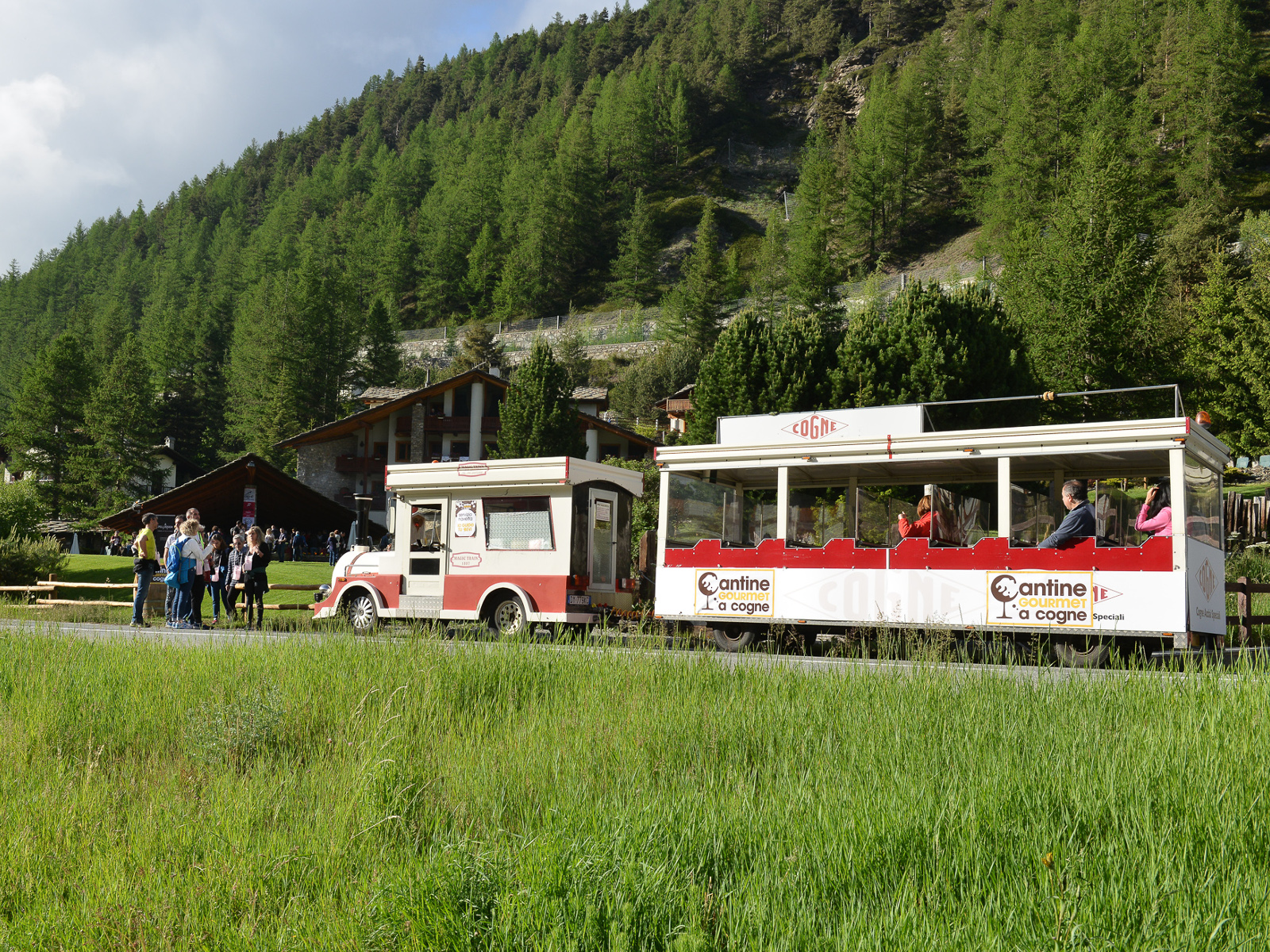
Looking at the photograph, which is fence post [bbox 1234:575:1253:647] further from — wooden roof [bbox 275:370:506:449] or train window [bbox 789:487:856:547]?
wooden roof [bbox 275:370:506:449]

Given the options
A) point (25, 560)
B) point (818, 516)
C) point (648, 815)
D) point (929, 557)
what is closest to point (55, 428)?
point (25, 560)

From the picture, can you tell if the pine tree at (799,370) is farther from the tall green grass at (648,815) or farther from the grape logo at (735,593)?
the tall green grass at (648,815)

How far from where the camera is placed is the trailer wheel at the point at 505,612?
16219 mm

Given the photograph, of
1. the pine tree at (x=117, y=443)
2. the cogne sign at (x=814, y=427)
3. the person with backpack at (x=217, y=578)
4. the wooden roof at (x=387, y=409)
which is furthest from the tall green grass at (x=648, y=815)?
the pine tree at (x=117, y=443)

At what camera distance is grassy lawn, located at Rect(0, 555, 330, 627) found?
1919 cm

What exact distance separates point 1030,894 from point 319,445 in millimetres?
68385

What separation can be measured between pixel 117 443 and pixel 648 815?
75468 mm

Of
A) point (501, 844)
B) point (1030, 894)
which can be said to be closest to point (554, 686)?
point (501, 844)

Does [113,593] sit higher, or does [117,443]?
[117,443]

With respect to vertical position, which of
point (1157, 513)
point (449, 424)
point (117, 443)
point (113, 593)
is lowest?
point (113, 593)

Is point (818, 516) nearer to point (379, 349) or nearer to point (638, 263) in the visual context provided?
point (379, 349)

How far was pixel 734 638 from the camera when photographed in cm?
1512

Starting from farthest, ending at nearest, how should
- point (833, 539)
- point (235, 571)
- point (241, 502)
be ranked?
point (241, 502)
point (235, 571)
point (833, 539)

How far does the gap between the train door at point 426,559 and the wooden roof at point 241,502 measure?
84.4ft
